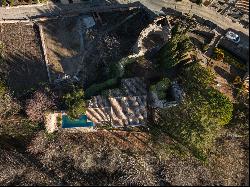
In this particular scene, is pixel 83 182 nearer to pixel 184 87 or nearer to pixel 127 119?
pixel 127 119

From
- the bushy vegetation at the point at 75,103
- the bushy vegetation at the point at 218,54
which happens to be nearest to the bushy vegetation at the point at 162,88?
the bushy vegetation at the point at 218,54

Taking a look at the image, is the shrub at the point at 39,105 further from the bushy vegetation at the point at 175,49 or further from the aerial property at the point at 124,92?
the bushy vegetation at the point at 175,49

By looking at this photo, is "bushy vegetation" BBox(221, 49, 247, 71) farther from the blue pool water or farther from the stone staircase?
the blue pool water

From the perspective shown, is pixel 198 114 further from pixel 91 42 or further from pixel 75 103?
pixel 91 42

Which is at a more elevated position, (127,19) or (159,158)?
(127,19)

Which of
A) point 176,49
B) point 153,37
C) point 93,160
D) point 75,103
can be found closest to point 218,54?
point 176,49

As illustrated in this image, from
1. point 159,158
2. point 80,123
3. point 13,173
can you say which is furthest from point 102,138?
point 13,173
